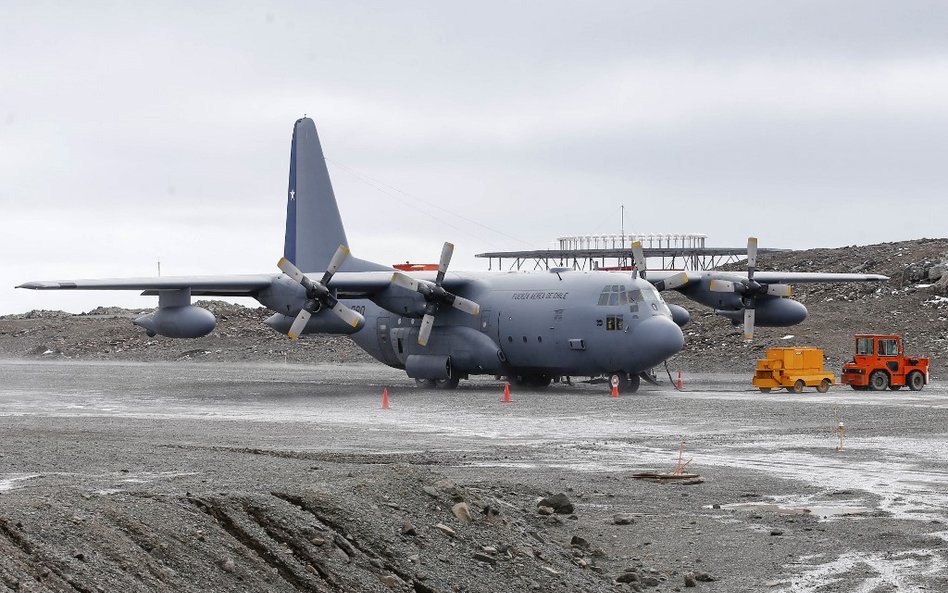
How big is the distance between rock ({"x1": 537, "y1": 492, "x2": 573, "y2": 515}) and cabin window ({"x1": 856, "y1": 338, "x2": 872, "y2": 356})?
26.7 metres

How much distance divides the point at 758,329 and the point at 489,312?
2865 centimetres

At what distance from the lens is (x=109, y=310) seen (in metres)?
114

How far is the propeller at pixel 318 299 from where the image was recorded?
38281 millimetres

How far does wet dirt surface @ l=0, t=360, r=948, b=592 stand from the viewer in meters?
10.4

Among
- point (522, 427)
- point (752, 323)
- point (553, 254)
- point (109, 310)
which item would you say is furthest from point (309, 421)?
point (109, 310)

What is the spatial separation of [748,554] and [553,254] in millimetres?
60977

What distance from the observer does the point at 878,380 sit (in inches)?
1524

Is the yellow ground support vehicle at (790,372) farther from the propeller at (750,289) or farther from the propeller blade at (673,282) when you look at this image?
the propeller blade at (673,282)

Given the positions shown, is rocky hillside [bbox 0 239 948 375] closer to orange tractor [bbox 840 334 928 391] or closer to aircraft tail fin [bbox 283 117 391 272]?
orange tractor [bbox 840 334 928 391]

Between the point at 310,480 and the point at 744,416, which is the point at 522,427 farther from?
the point at 310,480

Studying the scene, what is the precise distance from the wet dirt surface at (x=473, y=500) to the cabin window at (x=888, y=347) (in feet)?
30.9

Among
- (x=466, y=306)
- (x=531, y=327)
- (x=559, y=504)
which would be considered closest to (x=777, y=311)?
(x=531, y=327)

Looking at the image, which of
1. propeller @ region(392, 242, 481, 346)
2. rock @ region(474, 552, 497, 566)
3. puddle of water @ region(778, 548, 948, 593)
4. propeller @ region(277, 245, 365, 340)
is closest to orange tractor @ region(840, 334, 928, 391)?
propeller @ region(392, 242, 481, 346)

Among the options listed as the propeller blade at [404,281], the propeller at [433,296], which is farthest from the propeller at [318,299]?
the propeller at [433,296]
